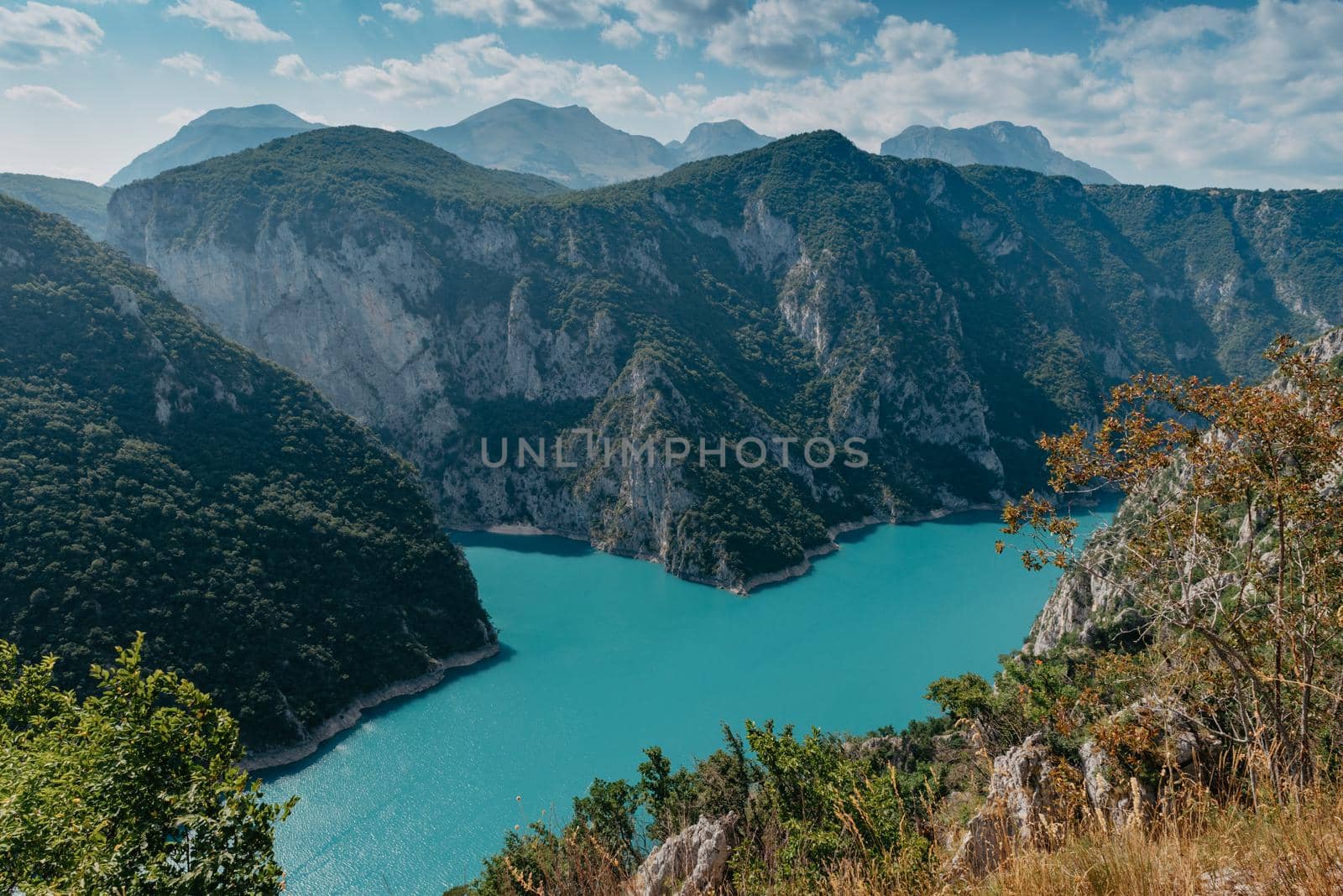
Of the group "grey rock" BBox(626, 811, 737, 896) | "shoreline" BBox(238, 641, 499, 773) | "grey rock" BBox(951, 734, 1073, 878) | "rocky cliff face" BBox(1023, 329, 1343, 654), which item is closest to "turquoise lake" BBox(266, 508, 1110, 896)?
"shoreline" BBox(238, 641, 499, 773)

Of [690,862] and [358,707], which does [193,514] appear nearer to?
[358,707]

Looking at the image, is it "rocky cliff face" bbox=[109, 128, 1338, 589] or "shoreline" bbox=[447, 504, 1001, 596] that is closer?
"shoreline" bbox=[447, 504, 1001, 596]

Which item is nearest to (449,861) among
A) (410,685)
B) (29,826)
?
(410,685)

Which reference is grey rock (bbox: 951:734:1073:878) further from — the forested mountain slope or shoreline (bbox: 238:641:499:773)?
the forested mountain slope

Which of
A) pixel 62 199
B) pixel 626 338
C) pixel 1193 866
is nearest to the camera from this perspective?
pixel 1193 866

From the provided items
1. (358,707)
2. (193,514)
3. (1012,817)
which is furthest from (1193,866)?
(193,514)
